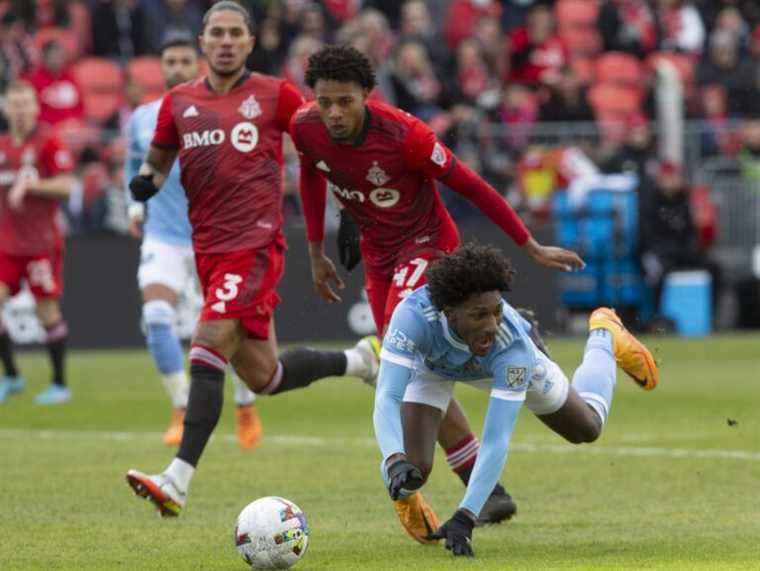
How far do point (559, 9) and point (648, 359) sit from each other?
715 inches

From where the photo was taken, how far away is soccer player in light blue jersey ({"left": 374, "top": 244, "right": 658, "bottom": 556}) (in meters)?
7.41

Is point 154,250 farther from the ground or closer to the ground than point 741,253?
farther from the ground

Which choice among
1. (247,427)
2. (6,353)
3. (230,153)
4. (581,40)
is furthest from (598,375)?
(581,40)

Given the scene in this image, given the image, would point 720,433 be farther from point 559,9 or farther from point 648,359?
point 559,9

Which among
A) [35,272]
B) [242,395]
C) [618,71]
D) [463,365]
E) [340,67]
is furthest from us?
[618,71]

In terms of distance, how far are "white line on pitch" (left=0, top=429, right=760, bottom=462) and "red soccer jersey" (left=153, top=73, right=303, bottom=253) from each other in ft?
10.7

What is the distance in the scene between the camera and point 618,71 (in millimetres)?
25953

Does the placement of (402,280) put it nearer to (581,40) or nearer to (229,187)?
(229,187)

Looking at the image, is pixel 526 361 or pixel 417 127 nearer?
pixel 526 361

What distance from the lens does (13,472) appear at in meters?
11.1

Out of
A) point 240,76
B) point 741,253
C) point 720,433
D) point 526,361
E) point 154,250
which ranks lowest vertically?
point 741,253

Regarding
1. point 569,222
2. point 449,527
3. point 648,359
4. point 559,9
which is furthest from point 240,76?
point 559,9

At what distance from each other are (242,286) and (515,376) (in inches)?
88.7

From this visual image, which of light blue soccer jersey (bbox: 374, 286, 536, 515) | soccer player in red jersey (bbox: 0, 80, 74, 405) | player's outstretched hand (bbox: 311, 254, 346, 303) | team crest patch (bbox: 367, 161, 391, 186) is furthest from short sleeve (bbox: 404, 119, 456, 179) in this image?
soccer player in red jersey (bbox: 0, 80, 74, 405)
